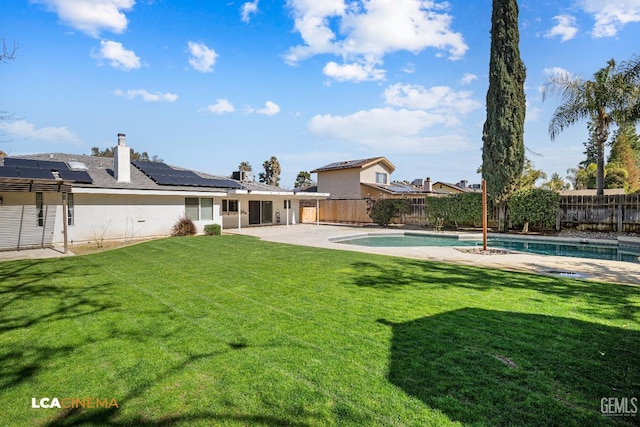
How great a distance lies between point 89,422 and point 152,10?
1647 cm

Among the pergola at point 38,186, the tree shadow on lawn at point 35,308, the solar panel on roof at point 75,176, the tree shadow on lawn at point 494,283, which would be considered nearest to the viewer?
the tree shadow on lawn at point 35,308

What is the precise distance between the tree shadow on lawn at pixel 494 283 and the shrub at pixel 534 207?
11.6 m

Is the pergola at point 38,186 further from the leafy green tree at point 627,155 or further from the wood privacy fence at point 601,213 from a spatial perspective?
the leafy green tree at point 627,155

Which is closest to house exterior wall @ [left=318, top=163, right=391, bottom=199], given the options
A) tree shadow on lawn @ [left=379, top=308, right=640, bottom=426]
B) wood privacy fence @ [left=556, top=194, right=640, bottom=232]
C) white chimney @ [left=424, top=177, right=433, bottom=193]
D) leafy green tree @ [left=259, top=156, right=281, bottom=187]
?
white chimney @ [left=424, top=177, right=433, bottom=193]

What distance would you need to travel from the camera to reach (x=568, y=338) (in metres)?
3.80

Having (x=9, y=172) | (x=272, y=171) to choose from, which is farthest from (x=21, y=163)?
(x=272, y=171)

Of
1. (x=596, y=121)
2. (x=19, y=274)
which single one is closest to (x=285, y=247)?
(x=19, y=274)

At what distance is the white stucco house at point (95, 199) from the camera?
1246 cm

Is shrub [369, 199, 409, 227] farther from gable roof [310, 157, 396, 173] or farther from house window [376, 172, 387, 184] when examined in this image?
house window [376, 172, 387, 184]

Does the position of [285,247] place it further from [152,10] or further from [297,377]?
[152,10]

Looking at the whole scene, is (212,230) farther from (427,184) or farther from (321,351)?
(427,184)

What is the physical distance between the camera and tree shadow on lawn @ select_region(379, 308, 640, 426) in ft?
8.28

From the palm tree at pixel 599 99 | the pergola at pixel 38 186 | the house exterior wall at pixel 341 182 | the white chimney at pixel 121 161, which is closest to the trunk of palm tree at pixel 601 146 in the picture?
the palm tree at pixel 599 99

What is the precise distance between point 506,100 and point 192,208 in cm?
1820
